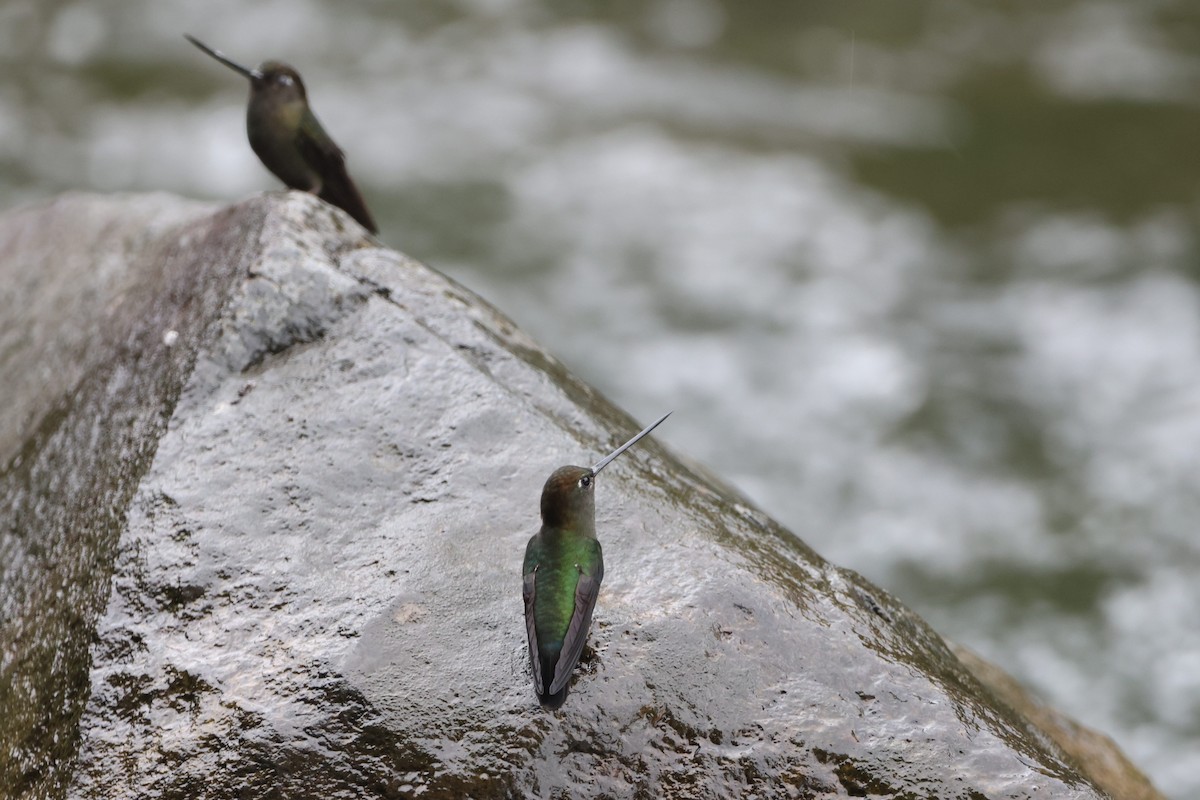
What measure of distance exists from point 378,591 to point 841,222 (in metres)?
9.32

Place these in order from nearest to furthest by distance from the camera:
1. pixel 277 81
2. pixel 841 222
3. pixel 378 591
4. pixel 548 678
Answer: pixel 548 678, pixel 378 591, pixel 277 81, pixel 841 222

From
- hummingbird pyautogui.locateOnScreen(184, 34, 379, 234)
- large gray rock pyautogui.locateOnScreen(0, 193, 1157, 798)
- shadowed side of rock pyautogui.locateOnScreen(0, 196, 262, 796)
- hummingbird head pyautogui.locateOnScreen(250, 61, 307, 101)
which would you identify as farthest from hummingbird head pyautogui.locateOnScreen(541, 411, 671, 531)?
hummingbird head pyautogui.locateOnScreen(250, 61, 307, 101)

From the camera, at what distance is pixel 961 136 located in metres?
13.1

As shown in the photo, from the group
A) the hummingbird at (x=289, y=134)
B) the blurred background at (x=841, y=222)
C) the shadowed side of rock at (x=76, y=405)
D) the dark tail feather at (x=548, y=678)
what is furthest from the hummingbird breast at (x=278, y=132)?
the blurred background at (x=841, y=222)

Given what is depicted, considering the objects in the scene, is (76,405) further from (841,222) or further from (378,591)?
(841,222)

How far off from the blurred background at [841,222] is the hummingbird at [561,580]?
5822 millimetres

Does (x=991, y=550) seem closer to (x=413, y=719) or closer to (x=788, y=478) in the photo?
(x=788, y=478)

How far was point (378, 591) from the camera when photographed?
133 inches

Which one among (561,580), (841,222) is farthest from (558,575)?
(841,222)

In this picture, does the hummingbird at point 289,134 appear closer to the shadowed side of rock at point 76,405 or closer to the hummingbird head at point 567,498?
the shadowed side of rock at point 76,405

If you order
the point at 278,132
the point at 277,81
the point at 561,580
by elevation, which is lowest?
the point at 561,580

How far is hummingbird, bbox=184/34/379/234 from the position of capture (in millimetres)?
5160

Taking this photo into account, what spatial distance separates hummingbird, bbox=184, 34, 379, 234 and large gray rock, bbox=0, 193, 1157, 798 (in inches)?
30.8

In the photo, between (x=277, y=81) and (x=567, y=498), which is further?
(x=277, y=81)
